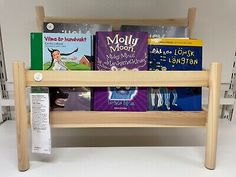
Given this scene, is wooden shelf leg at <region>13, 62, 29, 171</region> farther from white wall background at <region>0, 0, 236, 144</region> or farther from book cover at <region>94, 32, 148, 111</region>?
white wall background at <region>0, 0, 236, 144</region>

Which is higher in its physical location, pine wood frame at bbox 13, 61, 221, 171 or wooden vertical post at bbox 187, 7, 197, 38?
wooden vertical post at bbox 187, 7, 197, 38

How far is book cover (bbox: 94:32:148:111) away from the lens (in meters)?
0.78

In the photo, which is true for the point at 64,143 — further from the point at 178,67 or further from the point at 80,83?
the point at 178,67

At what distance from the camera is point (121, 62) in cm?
78

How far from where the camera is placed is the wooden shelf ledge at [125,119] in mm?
774

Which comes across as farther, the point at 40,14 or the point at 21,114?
the point at 40,14

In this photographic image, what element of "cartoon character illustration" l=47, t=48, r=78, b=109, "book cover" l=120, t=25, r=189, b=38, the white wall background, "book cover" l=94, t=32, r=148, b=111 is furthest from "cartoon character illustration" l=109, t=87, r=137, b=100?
the white wall background

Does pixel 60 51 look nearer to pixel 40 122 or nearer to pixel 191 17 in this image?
pixel 40 122

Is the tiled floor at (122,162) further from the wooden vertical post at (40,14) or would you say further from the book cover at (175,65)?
the wooden vertical post at (40,14)

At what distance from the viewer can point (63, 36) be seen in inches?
30.4

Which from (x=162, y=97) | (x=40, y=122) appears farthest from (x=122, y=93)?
(x=40, y=122)

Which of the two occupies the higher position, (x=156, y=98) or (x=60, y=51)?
(x=60, y=51)

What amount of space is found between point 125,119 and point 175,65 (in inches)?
8.1

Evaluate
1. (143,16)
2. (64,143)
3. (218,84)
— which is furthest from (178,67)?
(64,143)
